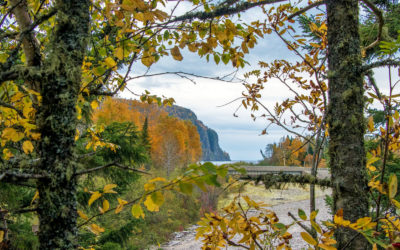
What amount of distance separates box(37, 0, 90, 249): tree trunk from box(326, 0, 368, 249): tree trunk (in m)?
1.20

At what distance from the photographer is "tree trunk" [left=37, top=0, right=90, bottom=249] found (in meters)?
0.79

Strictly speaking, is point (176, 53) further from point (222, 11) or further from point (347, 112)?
point (347, 112)

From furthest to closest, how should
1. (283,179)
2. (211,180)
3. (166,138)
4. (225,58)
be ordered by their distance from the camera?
(166,138) < (225,58) < (283,179) < (211,180)

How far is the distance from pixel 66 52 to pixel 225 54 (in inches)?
34.6

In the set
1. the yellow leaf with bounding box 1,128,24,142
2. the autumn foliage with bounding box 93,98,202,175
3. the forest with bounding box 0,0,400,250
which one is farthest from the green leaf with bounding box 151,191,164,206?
the autumn foliage with bounding box 93,98,202,175

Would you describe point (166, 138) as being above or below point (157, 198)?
above

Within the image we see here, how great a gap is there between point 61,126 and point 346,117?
51.2 inches

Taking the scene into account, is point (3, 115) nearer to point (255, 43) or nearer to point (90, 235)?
point (255, 43)

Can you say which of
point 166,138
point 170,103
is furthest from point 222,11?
point 166,138

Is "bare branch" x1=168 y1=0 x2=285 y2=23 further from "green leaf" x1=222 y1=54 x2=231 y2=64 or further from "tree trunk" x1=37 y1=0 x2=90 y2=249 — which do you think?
"tree trunk" x1=37 y1=0 x2=90 y2=249

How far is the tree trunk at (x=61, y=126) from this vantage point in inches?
31.3

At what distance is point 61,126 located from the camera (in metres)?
0.84

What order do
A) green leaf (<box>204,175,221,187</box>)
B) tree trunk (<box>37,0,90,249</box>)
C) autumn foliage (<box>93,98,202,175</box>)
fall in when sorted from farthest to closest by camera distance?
autumn foliage (<box>93,98,202,175</box>) → tree trunk (<box>37,0,90,249</box>) → green leaf (<box>204,175,221,187</box>)

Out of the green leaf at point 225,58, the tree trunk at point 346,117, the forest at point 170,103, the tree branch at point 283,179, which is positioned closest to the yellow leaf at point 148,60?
the forest at point 170,103
